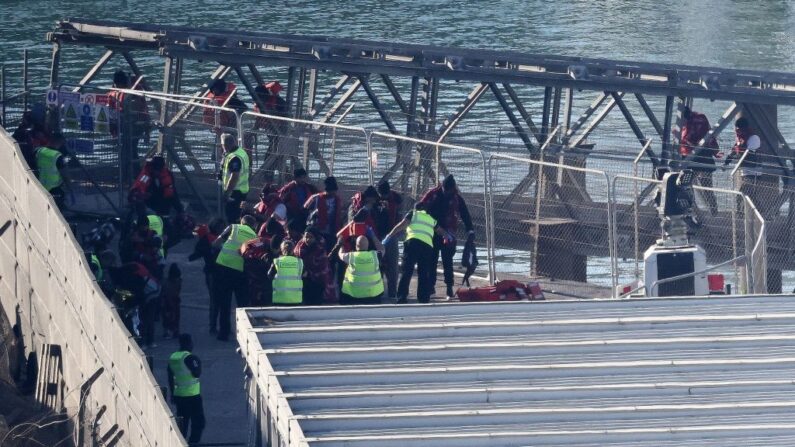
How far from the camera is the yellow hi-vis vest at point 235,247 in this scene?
1816cm

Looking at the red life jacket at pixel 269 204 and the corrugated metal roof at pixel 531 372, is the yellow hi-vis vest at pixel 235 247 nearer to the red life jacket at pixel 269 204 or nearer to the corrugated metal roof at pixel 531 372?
the red life jacket at pixel 269 204

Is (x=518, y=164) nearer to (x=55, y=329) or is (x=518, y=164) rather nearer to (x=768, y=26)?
(x=55, y=329)

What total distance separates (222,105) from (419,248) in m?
5.86

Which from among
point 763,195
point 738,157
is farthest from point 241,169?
point 738,157

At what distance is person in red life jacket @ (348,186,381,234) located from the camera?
18547 millimetres

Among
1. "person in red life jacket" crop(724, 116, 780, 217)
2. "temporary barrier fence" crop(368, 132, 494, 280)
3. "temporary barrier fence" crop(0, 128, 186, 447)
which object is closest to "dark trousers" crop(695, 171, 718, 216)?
"person in red life jacket" crop(724, 116, 780, 217)

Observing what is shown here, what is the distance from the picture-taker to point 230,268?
18281 millimetres

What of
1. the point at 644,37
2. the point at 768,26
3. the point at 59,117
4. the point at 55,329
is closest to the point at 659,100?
the point at 644,37

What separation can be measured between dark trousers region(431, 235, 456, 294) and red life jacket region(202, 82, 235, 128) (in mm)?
4111

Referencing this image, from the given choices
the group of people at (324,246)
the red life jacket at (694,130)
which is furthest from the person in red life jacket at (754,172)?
the group of people at (324,246)

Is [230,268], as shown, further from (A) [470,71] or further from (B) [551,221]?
(A) [470,71]

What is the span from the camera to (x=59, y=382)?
18.0 metres

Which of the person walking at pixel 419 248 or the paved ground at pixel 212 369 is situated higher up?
the person walking at pixel 419 248

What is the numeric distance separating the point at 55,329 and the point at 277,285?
8.70 ft
